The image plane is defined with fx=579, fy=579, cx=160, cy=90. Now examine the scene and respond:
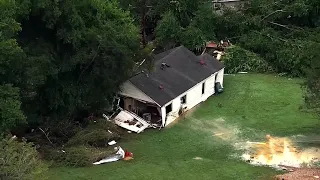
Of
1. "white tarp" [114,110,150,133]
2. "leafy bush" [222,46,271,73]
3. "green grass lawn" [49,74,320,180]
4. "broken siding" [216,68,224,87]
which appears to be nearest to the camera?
"green grass lawn" [49,74,320,180]

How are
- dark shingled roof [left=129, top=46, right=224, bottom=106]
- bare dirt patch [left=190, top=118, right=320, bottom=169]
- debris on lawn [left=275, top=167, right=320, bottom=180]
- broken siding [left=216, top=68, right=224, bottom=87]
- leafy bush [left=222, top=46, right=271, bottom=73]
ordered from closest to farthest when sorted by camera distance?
debris on lawn [left=275, top=167, right=320, bottom=180], bare dirt patch [left=190, top=118, right=320, bottom=169], dark shingled roof [left=129, top=46, right=224, bottom=106], broken siding [left=216, top=68, right=224, bottom=87], leafy bush [left=222, top=46, right=271, bottom=73]

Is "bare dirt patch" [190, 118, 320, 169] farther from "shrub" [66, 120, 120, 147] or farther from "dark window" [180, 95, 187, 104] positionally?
"shrub" [66, 120, 120, 147]

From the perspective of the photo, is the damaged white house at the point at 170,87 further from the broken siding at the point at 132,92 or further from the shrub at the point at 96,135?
the shrub at the point at 96,135

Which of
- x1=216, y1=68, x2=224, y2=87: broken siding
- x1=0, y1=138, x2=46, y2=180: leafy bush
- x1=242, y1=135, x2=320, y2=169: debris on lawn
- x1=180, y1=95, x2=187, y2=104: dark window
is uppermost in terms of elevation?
x1=0, y1=138, x2=46, y2=180: leafy bush

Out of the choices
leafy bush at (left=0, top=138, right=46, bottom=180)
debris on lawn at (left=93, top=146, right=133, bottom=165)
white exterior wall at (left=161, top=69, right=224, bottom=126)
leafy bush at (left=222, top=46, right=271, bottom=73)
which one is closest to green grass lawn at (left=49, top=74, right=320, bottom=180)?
debris on lawn at (left=93, top=146, right=133, bottom=165)

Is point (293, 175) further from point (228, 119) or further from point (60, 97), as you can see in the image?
point (60, 97)

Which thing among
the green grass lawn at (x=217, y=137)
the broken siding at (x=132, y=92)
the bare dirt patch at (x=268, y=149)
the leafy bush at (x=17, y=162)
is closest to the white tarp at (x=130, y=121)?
the green grass lawn at (x=217, y=137)

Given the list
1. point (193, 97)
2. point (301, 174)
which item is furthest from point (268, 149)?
point (193, 97)

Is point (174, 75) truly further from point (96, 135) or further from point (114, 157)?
point (114, 157)
